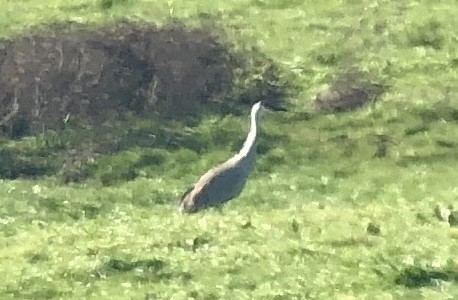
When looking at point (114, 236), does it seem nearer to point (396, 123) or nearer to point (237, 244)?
point (237, 244)

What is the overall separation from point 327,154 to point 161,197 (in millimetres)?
4355

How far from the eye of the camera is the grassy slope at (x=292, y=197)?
14.0 metres

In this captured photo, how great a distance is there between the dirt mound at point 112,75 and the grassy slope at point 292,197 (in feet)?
3.51

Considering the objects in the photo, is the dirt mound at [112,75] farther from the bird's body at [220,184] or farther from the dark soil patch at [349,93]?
the bird's body at [220,184]

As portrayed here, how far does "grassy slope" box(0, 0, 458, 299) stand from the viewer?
14023mm

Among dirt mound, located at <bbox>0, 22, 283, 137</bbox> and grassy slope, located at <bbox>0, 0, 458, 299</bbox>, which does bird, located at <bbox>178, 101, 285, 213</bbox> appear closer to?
grassy slope, located at <bbox>0, 0, 458, 299</bbox>

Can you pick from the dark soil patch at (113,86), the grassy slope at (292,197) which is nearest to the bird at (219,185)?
the grassy slope at (292,197)

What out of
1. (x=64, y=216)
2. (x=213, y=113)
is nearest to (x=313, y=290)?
(x=64, y=216)

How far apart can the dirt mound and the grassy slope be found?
1.07m

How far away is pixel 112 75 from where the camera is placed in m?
27.7

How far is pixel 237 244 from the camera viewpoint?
51.5ft

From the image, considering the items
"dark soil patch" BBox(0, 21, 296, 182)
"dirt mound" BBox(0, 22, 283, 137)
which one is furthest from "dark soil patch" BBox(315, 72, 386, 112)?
"dirt mound" BBox(0, 22, 283, 137)

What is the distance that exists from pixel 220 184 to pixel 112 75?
9.39 metres

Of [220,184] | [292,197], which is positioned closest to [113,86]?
[292,197]
